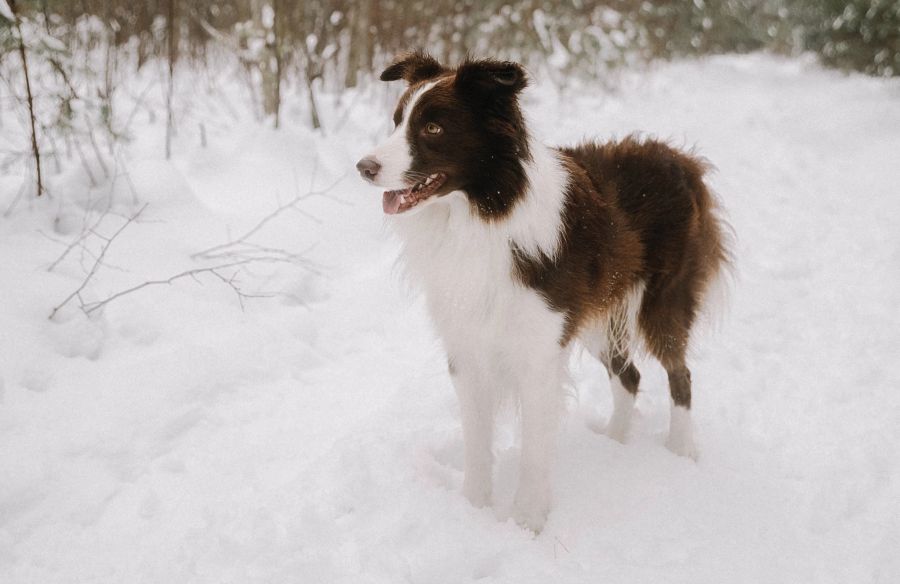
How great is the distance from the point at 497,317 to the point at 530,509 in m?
0.90

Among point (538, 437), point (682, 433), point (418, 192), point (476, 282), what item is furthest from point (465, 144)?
point (682, 433)

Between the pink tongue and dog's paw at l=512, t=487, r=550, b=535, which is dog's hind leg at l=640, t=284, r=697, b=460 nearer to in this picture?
dog's paw at l=512, t=487, r=550, b=535

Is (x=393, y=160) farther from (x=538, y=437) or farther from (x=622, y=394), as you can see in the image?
(x=622, y=394)

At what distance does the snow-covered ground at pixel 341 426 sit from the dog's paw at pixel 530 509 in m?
0.06

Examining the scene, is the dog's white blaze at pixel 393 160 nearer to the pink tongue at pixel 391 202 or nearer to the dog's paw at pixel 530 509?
the pink tongue at pixel 391 202

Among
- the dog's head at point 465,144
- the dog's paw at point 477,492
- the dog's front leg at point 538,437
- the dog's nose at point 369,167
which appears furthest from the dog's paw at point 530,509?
the dog's nose at point 369,167

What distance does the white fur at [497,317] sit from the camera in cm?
246

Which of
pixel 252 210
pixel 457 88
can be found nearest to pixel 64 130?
pixel 252 210

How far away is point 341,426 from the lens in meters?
3.29

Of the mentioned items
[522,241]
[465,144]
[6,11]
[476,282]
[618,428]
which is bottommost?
[618,428]

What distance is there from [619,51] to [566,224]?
10792 mm

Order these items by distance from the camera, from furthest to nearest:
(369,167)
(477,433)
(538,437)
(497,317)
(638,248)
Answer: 1. (638,248)
2. (477,433)
3. (538,437)
4. (497,317)
5. (369,167)

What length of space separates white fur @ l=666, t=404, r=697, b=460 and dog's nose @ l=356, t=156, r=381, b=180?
2.05 m

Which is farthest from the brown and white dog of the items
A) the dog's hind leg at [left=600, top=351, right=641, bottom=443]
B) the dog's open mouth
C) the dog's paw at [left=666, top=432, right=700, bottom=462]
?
the dog's paw at [left=666, top=432, right=700, bottom=462]
